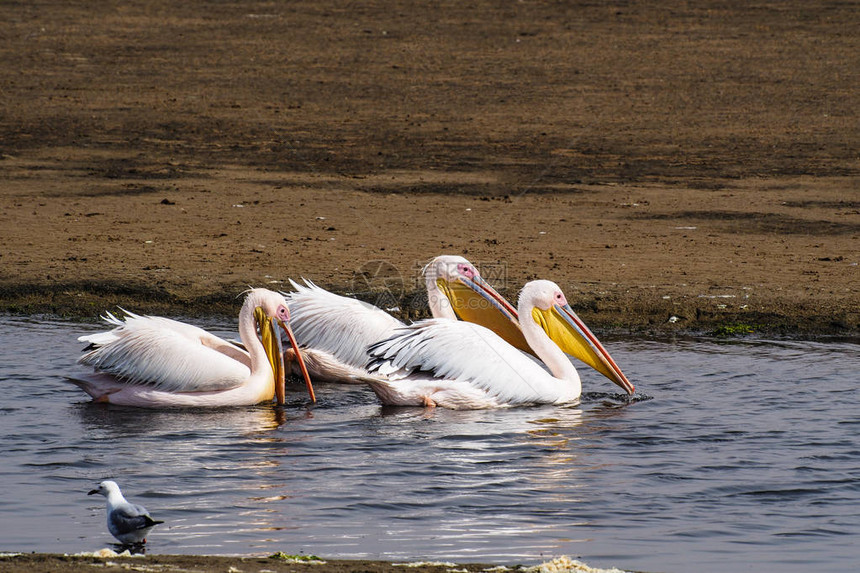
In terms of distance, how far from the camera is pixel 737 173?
12.5m

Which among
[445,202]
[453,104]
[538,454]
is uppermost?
[453,104]

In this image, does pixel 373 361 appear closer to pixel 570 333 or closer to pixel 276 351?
pixel 276 351

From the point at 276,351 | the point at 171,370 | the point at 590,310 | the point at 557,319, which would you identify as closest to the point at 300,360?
the point at 276,351

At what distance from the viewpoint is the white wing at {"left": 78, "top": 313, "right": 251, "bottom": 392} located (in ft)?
21.3

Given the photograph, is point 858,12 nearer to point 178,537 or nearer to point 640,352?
point 640,352

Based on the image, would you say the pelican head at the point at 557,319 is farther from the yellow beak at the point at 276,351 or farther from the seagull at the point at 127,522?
the seagull at the point at 127,522

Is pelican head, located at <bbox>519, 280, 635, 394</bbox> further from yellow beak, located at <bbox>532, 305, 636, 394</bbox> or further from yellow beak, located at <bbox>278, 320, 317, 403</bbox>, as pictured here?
yellow beak, located at <bbox>278, 320, 317, 403</bbox>

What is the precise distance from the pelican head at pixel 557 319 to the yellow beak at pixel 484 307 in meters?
0.24

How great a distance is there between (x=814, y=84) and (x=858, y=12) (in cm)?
378

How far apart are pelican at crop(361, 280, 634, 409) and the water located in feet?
0.36

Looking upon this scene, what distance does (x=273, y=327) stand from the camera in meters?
6.86

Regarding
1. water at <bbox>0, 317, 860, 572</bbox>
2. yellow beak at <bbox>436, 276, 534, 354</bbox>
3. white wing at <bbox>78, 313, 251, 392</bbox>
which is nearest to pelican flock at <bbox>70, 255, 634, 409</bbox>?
white wing at <bbox>78, 313, 251, 392</bbox>

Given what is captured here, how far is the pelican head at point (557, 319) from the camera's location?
7.05 m

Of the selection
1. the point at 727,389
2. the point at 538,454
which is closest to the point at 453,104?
the point at 727,389
